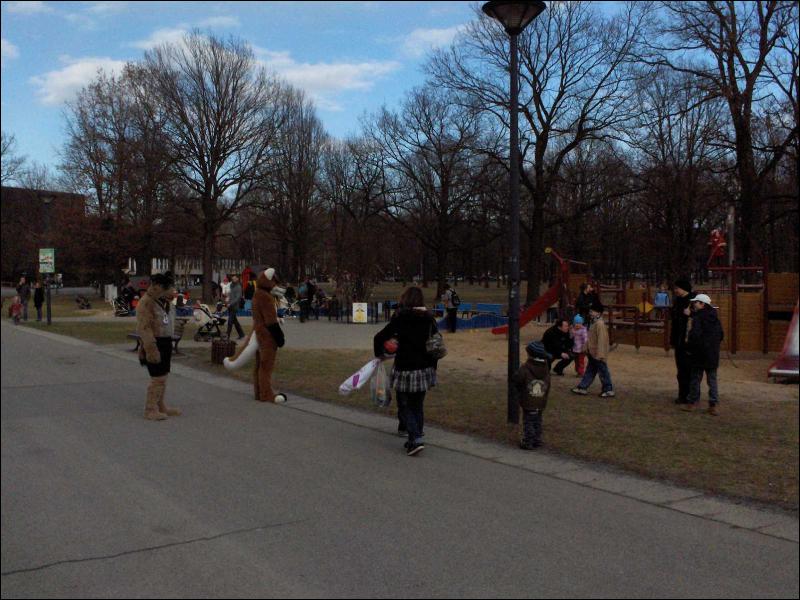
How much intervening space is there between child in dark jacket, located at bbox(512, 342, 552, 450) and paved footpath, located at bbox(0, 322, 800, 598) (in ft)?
0.93

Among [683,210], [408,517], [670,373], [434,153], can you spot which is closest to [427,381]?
[408,517]

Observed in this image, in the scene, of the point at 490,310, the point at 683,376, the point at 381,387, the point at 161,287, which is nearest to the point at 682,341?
the point at 683,376

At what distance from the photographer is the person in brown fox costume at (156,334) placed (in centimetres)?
852

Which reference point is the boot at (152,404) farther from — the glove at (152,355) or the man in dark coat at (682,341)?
the man in dark coat at (682,341)

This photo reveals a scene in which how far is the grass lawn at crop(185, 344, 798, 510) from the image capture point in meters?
6.25

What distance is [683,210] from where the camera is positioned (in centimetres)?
3325

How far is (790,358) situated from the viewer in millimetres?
2139

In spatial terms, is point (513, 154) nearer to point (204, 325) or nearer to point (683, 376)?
point (683, 376)

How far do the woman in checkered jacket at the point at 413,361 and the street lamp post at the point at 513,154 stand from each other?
1.44 meters

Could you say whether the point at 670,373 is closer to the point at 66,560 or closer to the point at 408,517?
the point at 408,517

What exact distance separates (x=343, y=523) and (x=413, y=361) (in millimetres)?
2543

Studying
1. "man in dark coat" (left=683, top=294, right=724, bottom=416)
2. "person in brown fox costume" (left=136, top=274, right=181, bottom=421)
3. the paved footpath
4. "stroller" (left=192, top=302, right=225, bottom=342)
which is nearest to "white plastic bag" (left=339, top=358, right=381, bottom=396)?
the paved footpath

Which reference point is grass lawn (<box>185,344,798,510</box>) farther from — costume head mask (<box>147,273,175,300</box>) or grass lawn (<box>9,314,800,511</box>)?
costume head mask (<box>147,273,175,300</box>)

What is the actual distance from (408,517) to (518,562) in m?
1.09
